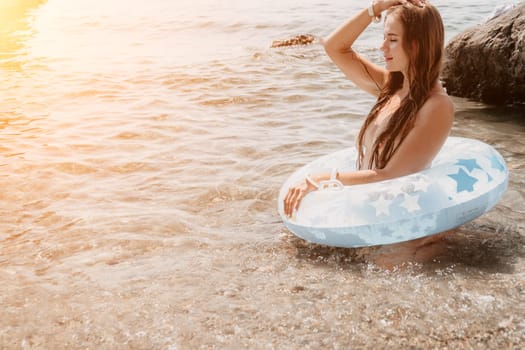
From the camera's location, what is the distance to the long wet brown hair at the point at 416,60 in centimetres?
369

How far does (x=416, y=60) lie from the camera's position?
377 centimetres

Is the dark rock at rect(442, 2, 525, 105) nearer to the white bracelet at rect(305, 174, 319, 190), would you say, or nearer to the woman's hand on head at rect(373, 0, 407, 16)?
the woman's hand on head at rect(373, 0, 407, 16)

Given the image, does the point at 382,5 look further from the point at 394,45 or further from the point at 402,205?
the point at 402,205

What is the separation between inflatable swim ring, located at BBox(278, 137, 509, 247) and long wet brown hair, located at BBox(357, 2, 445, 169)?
302 millimetres

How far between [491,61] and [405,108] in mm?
4554

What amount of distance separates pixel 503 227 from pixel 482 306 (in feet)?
4.22

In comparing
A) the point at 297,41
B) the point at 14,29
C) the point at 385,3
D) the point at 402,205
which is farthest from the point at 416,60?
the point at 14,29

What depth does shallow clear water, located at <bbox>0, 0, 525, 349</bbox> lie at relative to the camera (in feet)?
10.7

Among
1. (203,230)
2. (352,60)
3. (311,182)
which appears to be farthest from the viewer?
(203,230)

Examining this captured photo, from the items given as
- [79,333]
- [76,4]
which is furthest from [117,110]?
[76,4]

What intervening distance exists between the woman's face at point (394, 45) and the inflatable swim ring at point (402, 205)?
682 mm

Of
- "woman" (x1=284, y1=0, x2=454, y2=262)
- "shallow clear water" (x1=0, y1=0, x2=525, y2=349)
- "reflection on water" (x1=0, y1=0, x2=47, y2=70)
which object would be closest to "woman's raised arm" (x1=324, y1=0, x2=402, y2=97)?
"woman" (x1=284, y1=0, x2=454, y2=262)

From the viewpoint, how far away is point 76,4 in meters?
22.8

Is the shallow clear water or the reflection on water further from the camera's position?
the reflection on water
